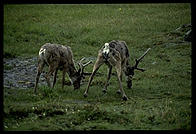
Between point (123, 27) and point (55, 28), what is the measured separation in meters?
4.91

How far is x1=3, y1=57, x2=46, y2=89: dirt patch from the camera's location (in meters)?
15.7

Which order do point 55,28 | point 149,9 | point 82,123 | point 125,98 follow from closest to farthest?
point 82,123
point 125,98
point 55,28
point 149,9

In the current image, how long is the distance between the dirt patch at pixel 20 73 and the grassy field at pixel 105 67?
3.22 ft

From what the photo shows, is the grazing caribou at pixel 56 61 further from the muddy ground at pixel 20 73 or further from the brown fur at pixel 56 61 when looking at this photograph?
the muddy ground at pixel 20 73

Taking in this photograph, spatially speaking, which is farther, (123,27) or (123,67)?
(123,27)

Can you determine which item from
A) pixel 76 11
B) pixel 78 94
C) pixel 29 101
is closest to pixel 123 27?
pixel 76 11

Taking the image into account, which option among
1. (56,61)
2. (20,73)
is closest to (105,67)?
(20,73)

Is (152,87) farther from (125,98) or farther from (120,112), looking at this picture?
(120,112)

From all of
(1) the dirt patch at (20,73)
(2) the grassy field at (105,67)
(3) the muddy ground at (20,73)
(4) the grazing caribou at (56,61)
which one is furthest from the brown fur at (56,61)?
(1) the dirt patch at (20,73)

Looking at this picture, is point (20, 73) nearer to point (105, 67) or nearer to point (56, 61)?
point (56, 61)

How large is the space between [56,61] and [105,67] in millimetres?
5268

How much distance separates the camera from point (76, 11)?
31531 mm

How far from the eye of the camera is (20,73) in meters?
17.7

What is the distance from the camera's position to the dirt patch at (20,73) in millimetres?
15723
